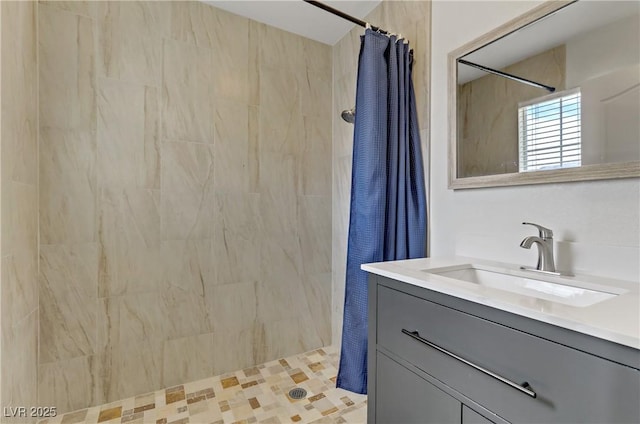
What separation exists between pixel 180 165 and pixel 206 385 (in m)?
1.39

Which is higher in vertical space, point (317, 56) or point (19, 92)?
point (317, 56)

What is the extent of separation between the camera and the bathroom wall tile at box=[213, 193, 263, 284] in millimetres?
1916

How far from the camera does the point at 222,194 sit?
192 cm

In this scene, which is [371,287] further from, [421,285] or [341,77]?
[341,77]

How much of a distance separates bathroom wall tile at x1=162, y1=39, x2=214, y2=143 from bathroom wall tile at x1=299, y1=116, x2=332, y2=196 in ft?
2.28

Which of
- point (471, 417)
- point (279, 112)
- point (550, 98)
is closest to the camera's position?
point (471, 417)

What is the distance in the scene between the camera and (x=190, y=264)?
1.83 metres

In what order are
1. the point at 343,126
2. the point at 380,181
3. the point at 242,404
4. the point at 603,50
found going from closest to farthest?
the point at 603,50
the point at 380,181
the point at 242,404
the point at 343,126

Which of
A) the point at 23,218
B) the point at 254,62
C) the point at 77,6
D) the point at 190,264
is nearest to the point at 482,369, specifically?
the point at 190,264

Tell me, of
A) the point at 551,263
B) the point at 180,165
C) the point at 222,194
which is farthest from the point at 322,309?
the point at 551,263

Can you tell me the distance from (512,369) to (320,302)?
5.56 ft

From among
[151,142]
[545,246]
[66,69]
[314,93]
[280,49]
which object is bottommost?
[545,246]

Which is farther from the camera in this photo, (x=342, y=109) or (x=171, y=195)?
(x=342, y=109)

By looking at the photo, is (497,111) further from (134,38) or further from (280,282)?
(134,38)
